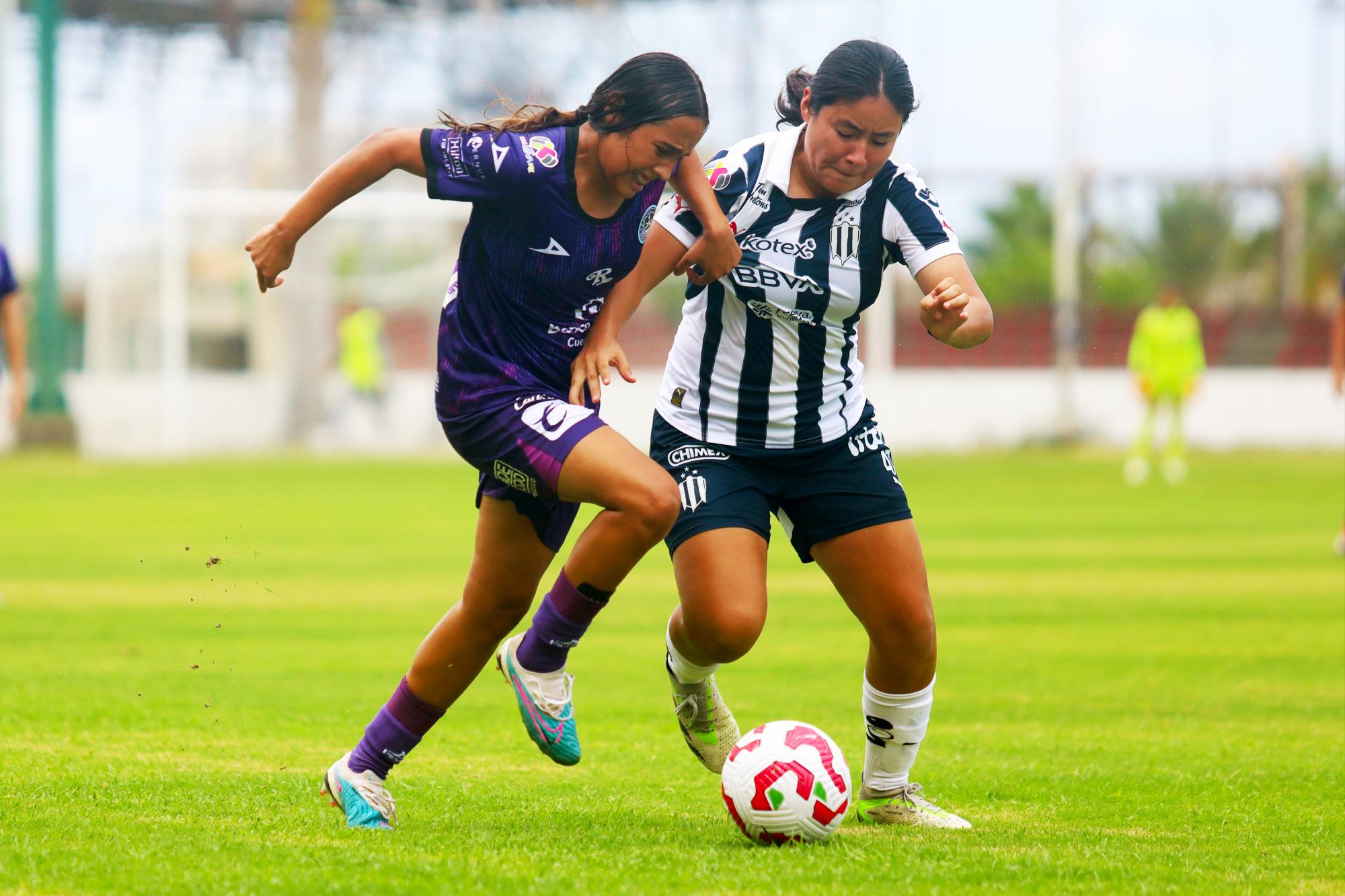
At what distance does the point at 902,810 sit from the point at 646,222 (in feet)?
5.93

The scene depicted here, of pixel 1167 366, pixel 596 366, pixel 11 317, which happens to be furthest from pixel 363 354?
pixel 596 366

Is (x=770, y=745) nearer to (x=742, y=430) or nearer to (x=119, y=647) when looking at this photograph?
(x=742, y=430)

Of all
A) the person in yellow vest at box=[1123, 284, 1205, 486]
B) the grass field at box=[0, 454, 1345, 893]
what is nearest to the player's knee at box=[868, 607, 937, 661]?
the grass field at box=[0, 454, 1345, 893]

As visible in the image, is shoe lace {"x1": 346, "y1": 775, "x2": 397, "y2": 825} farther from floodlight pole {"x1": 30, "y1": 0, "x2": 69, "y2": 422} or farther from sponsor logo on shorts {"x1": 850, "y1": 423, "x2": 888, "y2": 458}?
floodlight pole {"x1": 30, "y1": 0, "x2": 69, "y2": 422}

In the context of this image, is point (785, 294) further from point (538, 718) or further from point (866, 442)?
point (538, 718)

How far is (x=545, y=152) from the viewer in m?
4.19

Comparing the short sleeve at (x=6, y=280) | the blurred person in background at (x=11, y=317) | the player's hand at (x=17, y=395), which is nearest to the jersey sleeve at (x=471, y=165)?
the blurred person in background at (x=11, y=317)

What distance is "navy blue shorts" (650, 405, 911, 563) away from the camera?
461 cm

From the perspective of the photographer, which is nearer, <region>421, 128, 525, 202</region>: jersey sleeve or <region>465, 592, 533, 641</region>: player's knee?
<region>421, 128, 525, 202</region>: jersey sleeve

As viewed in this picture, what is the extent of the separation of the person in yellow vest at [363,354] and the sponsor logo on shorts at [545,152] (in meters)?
24.6

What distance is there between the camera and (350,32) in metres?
35.5

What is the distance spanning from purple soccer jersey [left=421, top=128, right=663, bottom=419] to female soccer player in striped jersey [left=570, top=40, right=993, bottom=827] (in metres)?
0.10

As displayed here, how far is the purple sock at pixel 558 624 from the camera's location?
14.3ft

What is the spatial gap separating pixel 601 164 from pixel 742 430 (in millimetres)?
968
